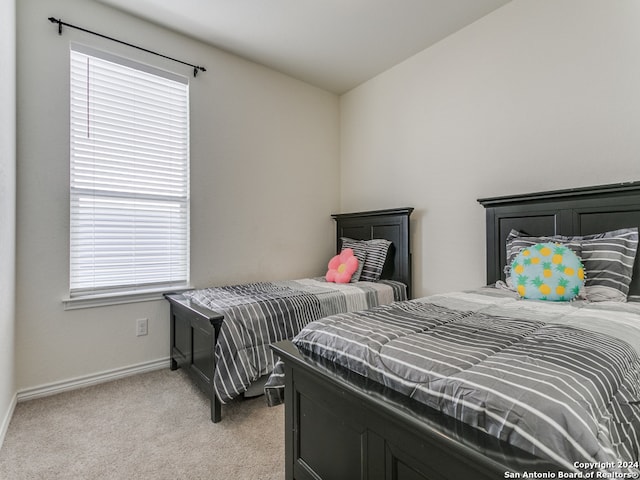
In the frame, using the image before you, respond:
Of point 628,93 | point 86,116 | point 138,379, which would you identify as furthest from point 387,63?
point 138,379

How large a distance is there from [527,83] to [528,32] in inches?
14.3

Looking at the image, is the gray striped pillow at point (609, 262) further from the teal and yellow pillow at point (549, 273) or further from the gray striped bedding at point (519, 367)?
the gray striped bedding at point (519, 367)

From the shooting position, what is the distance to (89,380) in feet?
7.72

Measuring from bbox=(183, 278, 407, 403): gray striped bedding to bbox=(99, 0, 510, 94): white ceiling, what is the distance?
2.18 metres

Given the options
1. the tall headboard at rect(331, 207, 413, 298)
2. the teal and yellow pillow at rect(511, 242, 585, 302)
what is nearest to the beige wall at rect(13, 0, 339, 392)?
the tall headboard at rect(331, 207, 413, 298)

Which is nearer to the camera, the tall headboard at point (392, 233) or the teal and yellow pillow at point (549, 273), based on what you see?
the teal and yellow pillow at point (549, 273)

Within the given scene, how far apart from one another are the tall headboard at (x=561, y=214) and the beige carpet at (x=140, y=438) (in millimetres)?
1972

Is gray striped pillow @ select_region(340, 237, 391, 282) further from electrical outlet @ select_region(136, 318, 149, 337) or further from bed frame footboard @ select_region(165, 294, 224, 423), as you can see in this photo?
electrical outlet @ select_region(136, 318, 149, 337)

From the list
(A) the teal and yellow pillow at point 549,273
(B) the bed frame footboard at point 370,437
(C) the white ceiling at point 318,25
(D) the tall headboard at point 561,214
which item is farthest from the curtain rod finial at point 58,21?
(A) the teal and yellow pillow at point 549,273

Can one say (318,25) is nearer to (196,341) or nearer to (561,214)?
(561,214)

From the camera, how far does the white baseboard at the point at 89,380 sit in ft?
7.05

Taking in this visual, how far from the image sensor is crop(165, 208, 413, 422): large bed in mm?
1930

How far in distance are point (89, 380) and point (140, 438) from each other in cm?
94

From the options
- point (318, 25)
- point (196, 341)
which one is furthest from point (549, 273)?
point (318, 25)
